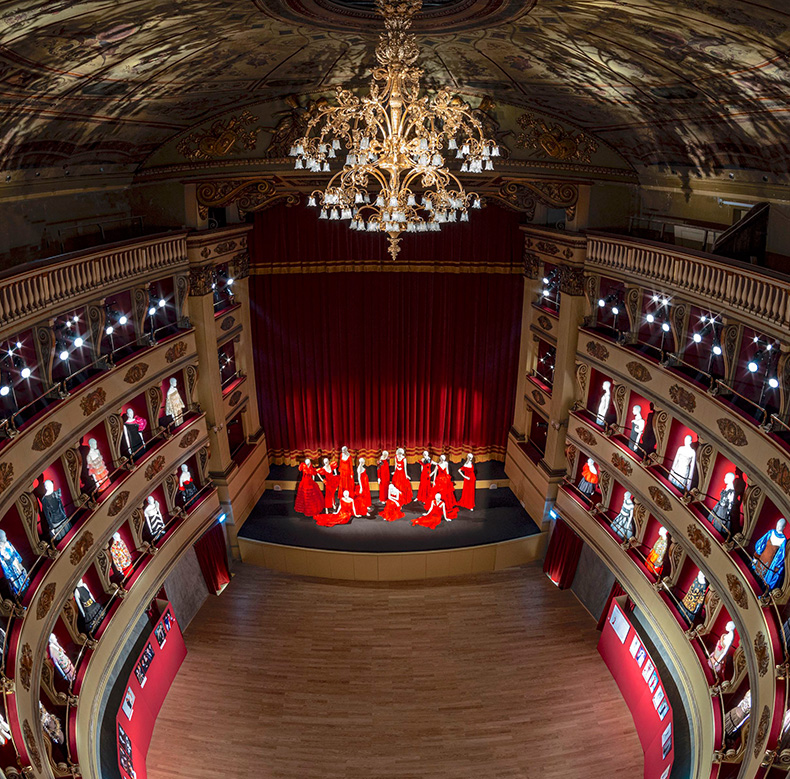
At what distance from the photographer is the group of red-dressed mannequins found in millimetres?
13914

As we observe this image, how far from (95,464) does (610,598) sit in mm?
8917

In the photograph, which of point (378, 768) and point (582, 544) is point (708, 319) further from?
point (378, 768)

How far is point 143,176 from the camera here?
11.9 m

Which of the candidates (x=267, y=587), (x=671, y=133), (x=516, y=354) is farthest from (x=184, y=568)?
(x=671, y=133)

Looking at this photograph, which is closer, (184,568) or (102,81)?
(102,81)

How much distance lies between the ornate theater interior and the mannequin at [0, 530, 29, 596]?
0.04m

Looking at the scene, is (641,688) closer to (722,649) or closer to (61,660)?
(722,649)

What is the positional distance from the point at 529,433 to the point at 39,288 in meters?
10.1

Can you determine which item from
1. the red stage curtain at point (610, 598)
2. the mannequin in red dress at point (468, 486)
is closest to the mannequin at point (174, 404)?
the mannequin in red dress at point (468, 486)

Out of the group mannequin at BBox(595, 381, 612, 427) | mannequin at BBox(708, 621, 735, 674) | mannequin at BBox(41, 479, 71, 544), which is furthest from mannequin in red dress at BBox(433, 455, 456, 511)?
mannequin at BBox(41, 479, 71, 544)

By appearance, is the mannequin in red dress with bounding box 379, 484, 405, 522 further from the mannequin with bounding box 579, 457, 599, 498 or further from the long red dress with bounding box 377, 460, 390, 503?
the mannequin with bounding box 579, 457, 599, 498

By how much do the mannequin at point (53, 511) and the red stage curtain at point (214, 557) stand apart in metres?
3.87

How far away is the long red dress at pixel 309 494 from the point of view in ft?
46.1

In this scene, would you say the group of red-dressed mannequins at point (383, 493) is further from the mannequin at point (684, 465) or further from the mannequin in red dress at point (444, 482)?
the mannequin at point (684, 465)
